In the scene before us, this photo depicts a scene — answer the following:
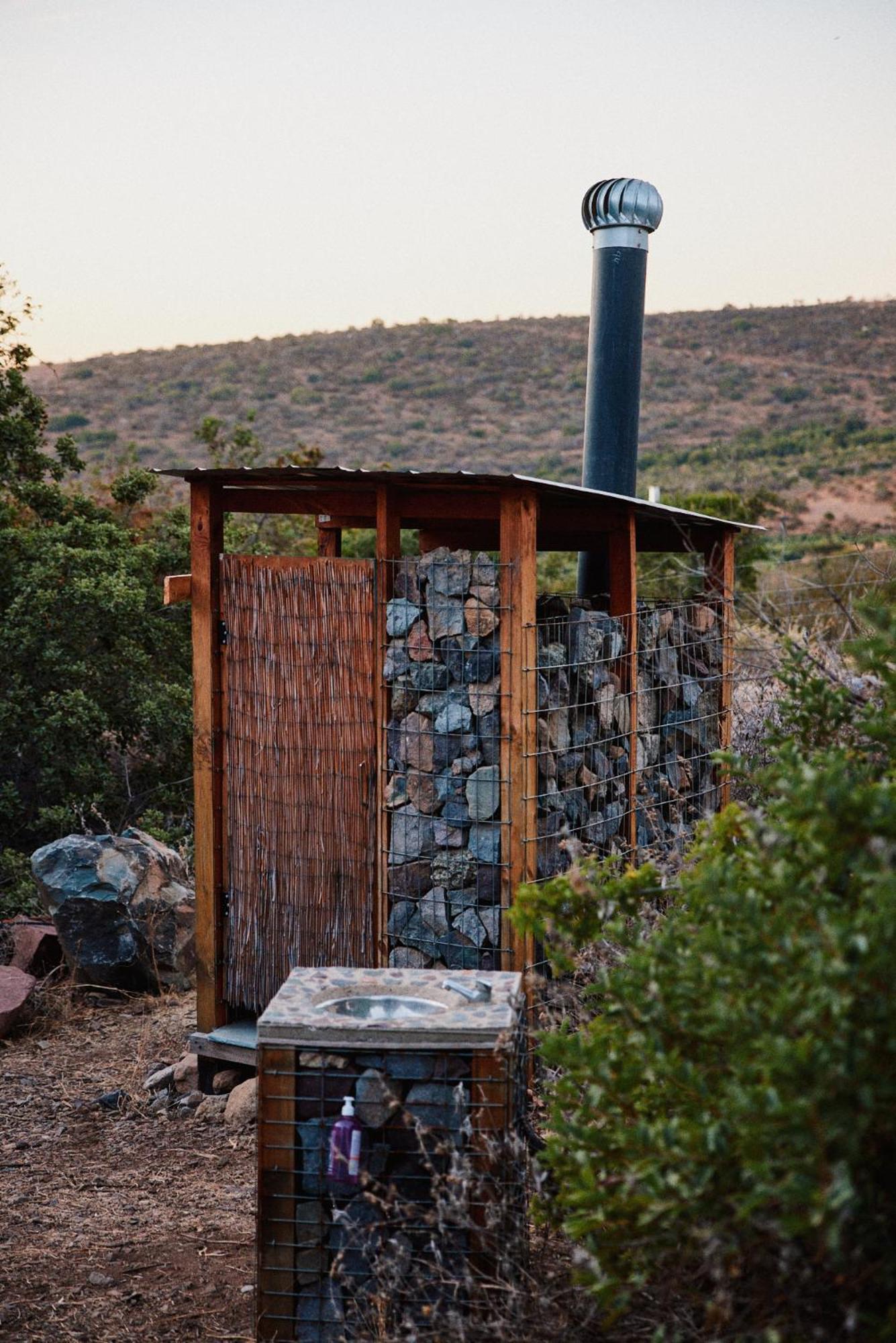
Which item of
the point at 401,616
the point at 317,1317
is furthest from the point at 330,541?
the point at 317,1317

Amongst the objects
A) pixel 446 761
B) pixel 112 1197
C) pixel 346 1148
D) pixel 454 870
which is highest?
pixel 446 761

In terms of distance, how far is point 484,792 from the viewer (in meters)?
4.95

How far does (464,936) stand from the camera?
5.09 m

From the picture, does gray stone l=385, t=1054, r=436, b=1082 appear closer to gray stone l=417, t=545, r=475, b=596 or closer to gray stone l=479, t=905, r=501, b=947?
gray stone l=479, t=905, r=501, b=947

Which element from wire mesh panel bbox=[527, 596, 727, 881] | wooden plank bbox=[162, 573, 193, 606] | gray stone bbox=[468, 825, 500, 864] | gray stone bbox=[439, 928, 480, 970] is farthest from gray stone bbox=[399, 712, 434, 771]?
wooden plank bbox=[162, 573, 193, 606]

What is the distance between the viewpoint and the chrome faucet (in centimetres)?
336

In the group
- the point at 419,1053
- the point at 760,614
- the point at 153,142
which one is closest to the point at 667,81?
the point at 153,142

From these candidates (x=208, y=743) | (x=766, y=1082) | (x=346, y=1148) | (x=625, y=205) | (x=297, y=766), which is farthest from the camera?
(x=625, y=205)

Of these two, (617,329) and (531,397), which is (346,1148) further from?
(531,397)

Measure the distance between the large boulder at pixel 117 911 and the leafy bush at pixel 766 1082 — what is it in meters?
4.63

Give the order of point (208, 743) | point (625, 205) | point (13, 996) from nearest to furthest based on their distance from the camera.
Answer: point (208, 743) → point (13, 996) → point (625, 205)

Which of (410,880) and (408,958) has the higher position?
(410,880)

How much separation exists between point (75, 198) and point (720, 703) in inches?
682

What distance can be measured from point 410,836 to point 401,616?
93 centimetres
